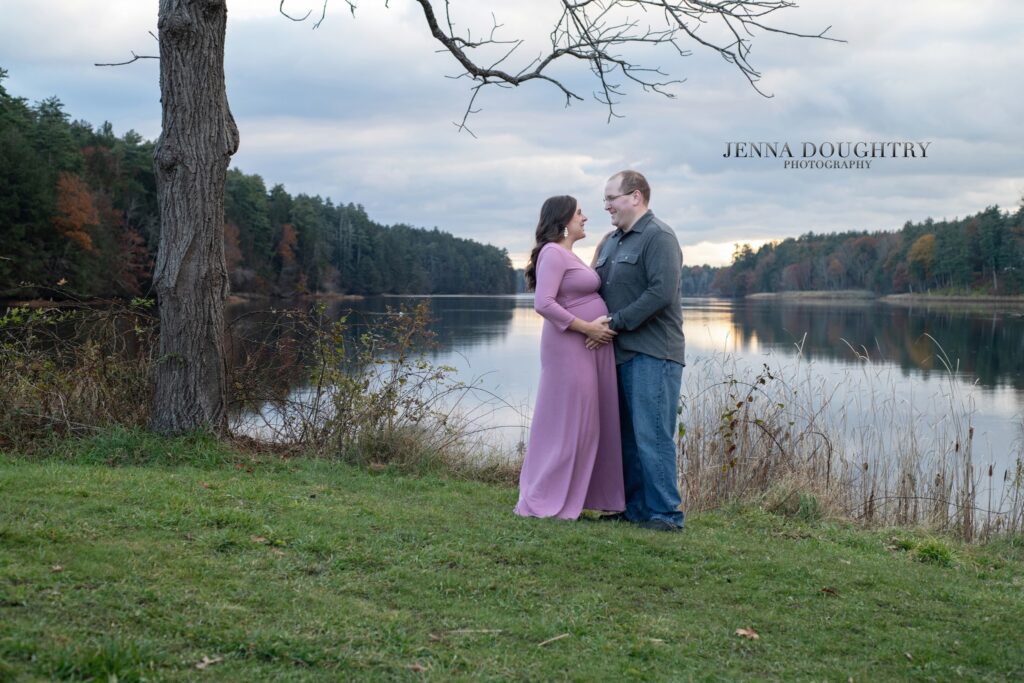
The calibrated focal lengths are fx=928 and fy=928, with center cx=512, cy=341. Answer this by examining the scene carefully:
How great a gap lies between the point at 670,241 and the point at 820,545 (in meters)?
2.11

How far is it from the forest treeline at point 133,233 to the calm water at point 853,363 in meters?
4.98

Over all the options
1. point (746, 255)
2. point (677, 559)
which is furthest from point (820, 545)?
point (746, 255)

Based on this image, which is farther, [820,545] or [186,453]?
[186,453]

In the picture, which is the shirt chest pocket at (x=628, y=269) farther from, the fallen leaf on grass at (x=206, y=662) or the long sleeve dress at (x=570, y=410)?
the fallen leaf on grass at (x=206, y=662)

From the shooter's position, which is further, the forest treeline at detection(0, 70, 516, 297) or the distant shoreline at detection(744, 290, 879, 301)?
the distant shoreline at detection(744, 290, 879, 301)

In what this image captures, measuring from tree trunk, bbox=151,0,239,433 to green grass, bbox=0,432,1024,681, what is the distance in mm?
1277

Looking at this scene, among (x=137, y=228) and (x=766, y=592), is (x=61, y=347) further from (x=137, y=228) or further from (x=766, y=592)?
(x=137, y=228)

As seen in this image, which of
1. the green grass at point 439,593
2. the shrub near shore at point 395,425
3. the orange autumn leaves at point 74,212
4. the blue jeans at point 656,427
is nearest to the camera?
the green grass at point 439,593

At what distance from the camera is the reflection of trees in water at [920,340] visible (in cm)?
2138

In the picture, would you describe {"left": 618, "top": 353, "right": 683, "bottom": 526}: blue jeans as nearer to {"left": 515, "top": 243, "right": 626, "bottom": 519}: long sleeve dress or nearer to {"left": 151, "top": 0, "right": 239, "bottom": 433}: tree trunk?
{"left": 515, "top": 243, "right": 626, "bottom": 519}: long sleeve dress

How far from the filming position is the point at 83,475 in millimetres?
5832

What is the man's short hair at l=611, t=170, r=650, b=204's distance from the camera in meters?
5.78

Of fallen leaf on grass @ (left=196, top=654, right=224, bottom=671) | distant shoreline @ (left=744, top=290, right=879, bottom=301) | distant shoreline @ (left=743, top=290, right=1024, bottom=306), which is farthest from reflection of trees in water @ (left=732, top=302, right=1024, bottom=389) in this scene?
distant shoreline @ (left=744, top=290, right=879, bottom=301)

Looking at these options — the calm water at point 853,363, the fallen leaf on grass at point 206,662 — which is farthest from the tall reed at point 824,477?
the fallen leaf on grass at point 206,662
